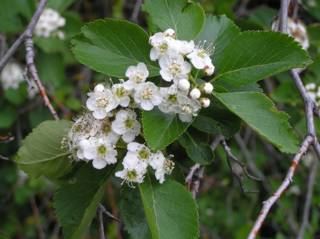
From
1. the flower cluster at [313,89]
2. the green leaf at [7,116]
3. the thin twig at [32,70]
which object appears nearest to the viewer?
the thin twig at [32,70]

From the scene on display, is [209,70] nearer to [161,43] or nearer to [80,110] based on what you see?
[161,43]

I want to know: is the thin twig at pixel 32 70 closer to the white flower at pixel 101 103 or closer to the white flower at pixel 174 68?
the white flower at pixel 101 103

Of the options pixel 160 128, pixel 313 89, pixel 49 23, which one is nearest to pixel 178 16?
pixel 160 128

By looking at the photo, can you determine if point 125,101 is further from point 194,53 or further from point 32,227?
point 32,227

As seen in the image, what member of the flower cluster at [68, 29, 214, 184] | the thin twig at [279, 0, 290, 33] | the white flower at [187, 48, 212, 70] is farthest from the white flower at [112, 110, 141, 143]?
the thin twig at [279, 0, 290, 33]

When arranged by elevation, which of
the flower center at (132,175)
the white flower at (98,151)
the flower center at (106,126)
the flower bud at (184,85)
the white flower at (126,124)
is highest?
the flower bud at (184,85)

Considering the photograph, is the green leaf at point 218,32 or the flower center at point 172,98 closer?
the flower center at point 172,98

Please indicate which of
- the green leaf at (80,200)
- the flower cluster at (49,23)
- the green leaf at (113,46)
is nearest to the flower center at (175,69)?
the green leaf at (113,46)
